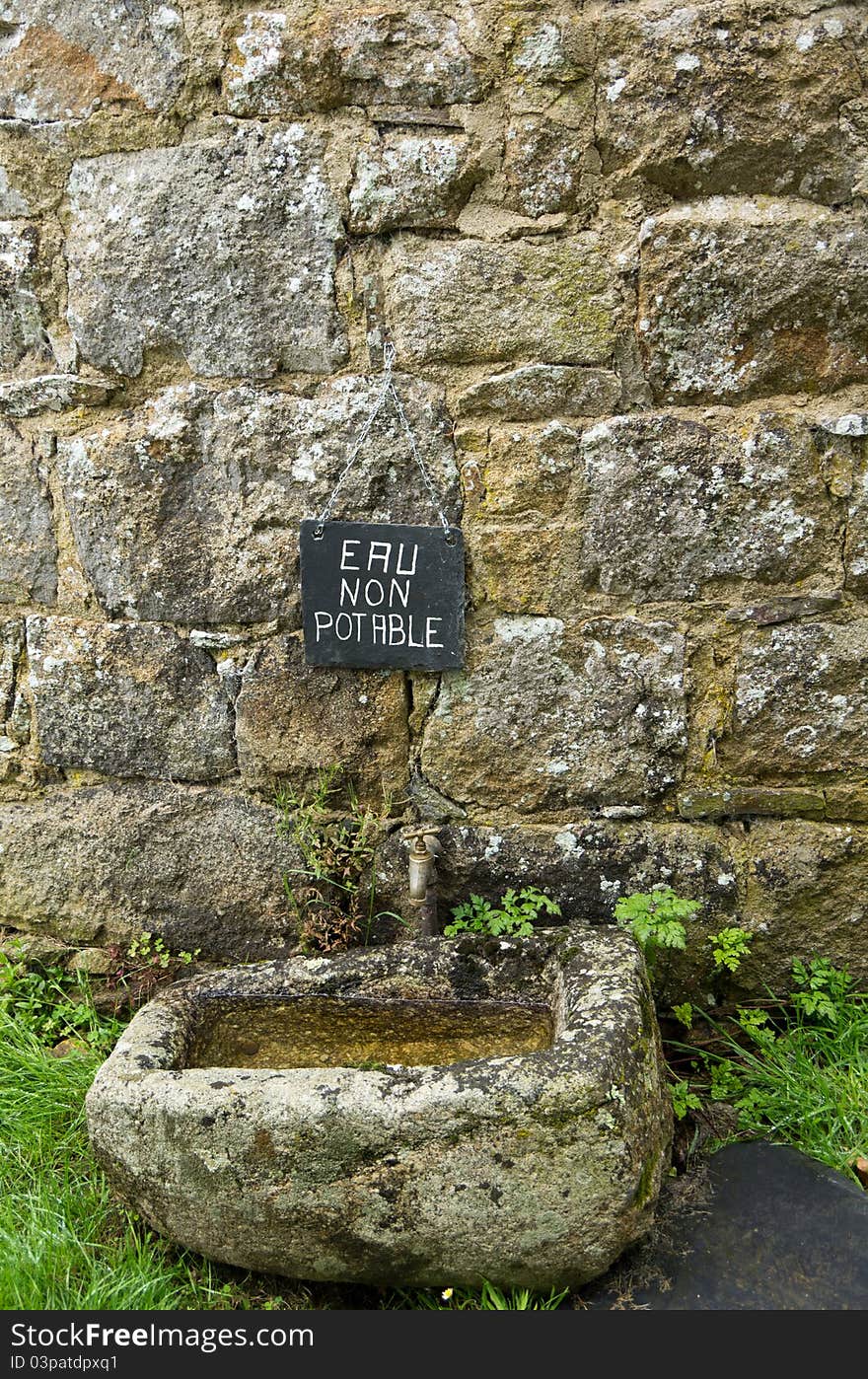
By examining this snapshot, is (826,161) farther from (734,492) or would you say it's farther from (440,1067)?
(440,1067)

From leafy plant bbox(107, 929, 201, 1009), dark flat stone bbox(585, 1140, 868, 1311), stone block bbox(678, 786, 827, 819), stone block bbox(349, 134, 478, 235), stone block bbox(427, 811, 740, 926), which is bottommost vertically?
dark flat stone bbox(585, 1140, 868, 1311)

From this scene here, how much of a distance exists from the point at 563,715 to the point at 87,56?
1.64 metres

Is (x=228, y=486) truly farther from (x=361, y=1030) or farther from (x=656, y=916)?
(x=656, y=916)

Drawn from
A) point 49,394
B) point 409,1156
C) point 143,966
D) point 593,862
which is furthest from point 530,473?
point 143,966

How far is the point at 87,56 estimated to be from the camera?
1928 millimetres

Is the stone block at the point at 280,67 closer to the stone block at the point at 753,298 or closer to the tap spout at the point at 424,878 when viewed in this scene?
the stone block at the point at 753,298

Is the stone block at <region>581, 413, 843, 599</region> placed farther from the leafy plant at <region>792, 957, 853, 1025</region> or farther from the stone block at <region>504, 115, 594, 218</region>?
the leafy plant at <region>792, 957, 853, 1025</region>

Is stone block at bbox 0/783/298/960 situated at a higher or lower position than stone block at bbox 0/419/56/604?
lower

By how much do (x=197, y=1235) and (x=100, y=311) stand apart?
1.75 m

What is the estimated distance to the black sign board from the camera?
196cm

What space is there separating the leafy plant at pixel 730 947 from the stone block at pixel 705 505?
72cm

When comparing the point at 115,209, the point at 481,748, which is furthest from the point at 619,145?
the point at 481,748

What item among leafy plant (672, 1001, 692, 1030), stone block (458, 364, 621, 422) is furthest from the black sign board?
leafy plant (672, 1001, 692, 1030)

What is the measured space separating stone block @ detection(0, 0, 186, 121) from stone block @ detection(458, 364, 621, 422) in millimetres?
858
